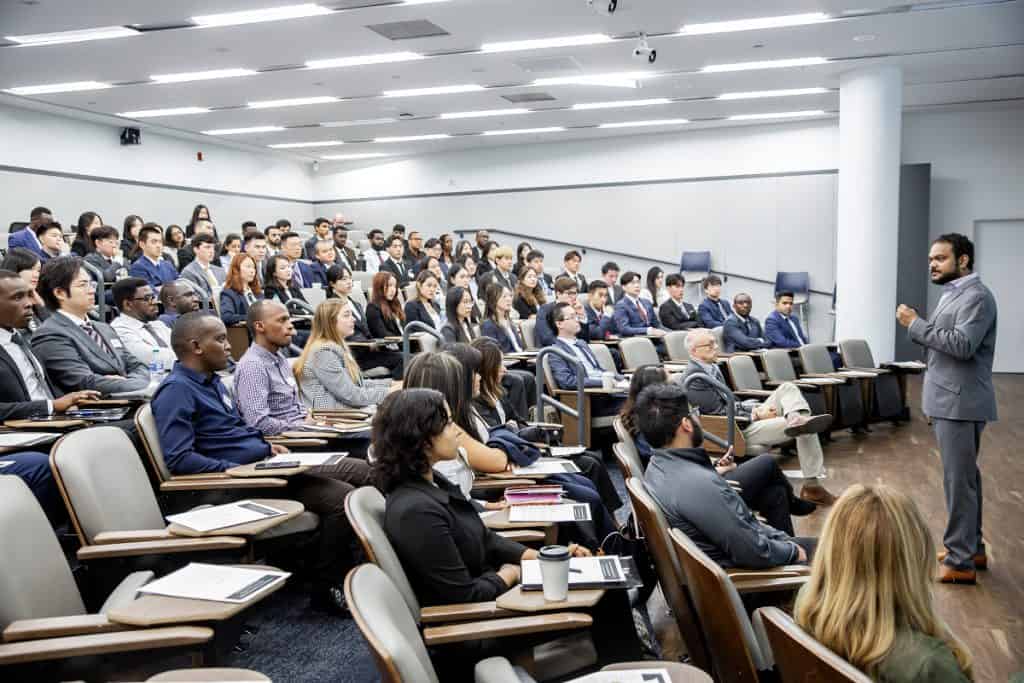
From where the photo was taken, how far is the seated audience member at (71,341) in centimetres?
400

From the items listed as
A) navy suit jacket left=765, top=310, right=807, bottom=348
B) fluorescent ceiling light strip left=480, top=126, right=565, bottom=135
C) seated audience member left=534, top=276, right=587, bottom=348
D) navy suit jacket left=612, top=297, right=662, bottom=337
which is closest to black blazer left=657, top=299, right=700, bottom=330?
navy suit jacket left=612, top=297, right=662, bottom=337

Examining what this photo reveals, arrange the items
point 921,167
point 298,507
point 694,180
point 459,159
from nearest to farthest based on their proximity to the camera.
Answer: point 298,507 → point 921,167 → point 694,180 → point 459,159

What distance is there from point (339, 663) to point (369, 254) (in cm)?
882

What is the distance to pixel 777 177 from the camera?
12.8 meters

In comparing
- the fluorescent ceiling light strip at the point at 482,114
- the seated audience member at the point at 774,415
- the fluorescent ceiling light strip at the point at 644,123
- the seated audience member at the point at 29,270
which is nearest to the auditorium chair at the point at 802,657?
the seated audience member at the point at 774,415

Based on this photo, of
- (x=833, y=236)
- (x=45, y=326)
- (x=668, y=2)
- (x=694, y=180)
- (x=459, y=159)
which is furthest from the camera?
(x=459, y=159)

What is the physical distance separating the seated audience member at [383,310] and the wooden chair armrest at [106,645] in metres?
5.08

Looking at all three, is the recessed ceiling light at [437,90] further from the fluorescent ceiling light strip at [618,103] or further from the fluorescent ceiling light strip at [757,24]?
the fluorescent ceiling light strip at [757,24]

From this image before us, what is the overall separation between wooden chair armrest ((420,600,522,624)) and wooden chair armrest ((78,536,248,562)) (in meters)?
0.61

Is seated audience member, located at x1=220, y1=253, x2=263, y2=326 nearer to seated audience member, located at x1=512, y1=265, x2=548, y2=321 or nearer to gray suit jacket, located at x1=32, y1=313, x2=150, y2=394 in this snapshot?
gray suit jacket, located at x1=32, y1=313, x2=150, y2=394

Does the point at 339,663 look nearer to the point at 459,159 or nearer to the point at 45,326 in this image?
the point at 45,326

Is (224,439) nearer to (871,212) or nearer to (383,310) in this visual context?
(383,310)

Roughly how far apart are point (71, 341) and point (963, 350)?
13.4ft

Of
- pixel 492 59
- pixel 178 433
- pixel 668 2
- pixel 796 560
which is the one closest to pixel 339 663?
pixel 178 433
